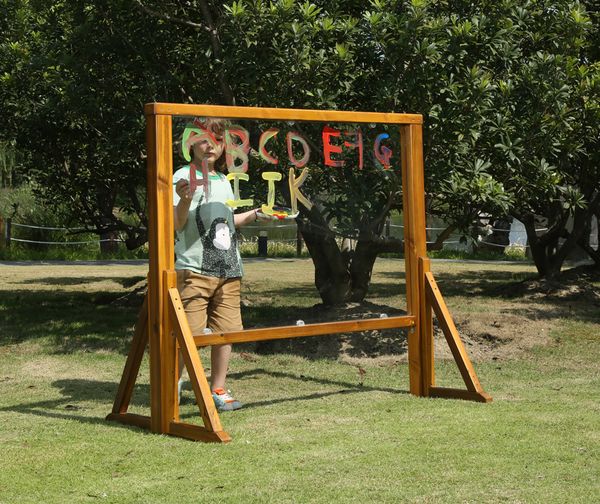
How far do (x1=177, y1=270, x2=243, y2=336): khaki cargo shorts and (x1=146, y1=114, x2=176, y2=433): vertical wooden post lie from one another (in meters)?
0.42

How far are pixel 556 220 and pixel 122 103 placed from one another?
7.72m

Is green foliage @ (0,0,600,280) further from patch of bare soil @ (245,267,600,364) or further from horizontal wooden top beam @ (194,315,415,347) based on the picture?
patch of bare soil @ (245,267,600,364)

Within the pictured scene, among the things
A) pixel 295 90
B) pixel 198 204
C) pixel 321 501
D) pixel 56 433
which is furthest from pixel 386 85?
pixel 321 501

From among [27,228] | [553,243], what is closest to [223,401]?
[553,243]

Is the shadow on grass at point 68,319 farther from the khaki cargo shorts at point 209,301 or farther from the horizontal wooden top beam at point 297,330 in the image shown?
the horizontal wooden top beam at point 297,330

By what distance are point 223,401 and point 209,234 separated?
1.14m

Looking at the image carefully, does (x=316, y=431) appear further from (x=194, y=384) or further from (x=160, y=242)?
(x=160, y=242)

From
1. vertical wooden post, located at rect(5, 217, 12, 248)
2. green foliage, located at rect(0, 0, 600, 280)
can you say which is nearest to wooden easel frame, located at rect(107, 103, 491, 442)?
green foliage, located at rect(0, 0, 600, 280)

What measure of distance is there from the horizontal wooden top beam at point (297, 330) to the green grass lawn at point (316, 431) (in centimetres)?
52

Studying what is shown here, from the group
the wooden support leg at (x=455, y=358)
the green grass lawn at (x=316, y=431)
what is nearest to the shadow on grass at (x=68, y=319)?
the green grass lawn at (x=316, y=431)

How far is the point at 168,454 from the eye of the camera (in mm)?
6105

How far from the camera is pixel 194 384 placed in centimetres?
660

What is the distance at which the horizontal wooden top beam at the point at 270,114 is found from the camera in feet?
22.6

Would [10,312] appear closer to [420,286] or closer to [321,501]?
[420,286]
